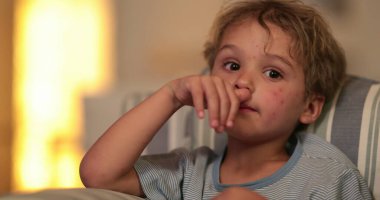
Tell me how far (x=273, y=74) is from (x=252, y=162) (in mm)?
172

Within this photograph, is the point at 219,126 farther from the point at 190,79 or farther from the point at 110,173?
the point at 110,173

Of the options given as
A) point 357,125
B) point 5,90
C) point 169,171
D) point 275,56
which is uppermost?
point 275,56

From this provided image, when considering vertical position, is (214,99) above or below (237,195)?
above

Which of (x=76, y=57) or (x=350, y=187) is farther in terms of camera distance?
(x=76, y=57)

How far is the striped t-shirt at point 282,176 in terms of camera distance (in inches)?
33.9

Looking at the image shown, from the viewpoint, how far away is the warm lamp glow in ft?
7.52

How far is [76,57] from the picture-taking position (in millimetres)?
2326

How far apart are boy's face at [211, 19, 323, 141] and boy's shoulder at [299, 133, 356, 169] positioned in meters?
0.05

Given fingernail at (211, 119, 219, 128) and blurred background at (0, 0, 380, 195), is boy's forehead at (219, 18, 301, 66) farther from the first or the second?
blurred background at (0, 0, 380, 195)

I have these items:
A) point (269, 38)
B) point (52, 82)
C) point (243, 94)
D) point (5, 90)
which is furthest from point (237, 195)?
point (5, 90)

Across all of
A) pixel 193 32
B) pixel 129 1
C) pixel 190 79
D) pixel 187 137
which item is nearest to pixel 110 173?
pixel 190 79

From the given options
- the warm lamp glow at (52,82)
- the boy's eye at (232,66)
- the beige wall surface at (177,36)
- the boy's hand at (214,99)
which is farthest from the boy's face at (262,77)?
the warm lamp glow at (52,82)

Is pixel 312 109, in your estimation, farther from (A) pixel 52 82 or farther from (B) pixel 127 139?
(A) pixel 52 82

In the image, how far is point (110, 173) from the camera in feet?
2.81
